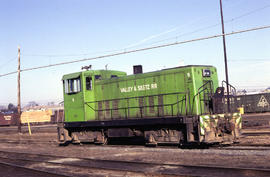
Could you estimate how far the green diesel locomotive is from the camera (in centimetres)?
1081

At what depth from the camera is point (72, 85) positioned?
14109 mm

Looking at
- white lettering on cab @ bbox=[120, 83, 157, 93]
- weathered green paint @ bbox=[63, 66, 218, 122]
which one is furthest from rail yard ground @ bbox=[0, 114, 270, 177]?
white lettering on cab @ bbox=[120, 83, 157, 93]

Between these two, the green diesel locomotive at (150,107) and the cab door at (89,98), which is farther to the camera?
the cab door at (89,98)

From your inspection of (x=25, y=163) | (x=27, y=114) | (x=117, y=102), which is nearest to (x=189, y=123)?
(x=117, y=102)

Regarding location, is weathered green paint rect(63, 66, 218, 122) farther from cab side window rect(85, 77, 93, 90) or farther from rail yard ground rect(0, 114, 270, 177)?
rail yard ground rect(0, 114, 270, 177)

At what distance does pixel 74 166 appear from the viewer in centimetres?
852

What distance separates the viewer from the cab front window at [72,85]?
1384 centimetres

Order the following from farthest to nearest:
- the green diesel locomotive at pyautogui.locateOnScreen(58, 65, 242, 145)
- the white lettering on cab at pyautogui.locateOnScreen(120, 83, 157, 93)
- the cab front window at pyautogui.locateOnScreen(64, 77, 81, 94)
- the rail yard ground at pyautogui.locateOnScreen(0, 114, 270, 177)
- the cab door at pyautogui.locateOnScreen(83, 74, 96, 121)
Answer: the cab front window at pyautogui.locateOnScreen(64, 77, 81, 94) → the cab door at pyautogui.locateOnScreen(83, 74, 96, 121) → the white lettering on cab at pyautogui.locateOnScreen(120, 83, 157, 93) → the green diesel locomotive at pyautogui.locateOnScreen(58, 65, 242, 145) → the rail yard ground at pyautogui.locateOnScreen(0, 114, 270, 177)

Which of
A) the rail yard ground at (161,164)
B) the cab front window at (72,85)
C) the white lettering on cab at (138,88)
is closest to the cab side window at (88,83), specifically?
the cab front window at (72,85)

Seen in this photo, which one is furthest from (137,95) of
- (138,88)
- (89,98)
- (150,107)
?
(89,98)

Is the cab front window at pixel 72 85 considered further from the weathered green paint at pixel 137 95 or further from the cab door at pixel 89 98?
the cab door at pixel 89 98

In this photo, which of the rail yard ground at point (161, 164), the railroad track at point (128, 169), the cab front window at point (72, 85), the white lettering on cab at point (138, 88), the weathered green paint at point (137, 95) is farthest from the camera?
the cab front window at point (72, 85)

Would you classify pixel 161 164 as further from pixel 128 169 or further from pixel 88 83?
pixel 88 83

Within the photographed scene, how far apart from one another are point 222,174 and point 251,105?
3097cm
